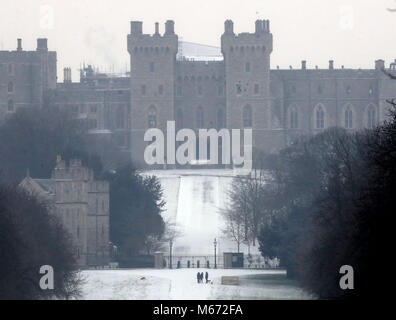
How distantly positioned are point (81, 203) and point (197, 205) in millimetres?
15840

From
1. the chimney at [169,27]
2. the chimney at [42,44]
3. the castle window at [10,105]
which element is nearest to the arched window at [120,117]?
the chimney at [169,27]

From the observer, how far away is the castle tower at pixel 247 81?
111 m

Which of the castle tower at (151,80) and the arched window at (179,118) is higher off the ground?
the castle tower at (151,80)

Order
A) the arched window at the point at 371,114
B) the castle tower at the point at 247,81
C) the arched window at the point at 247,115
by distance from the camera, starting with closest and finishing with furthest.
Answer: the castle tower at the point at 247,81, the arched window at the point at 247,115, the arched window at the point at 371,114

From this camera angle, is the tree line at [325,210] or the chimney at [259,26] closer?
the tree line at [325,210]

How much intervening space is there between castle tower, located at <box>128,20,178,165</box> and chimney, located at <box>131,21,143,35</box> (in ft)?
1.65

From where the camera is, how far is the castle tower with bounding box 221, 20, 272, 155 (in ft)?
364

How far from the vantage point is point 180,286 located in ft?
200

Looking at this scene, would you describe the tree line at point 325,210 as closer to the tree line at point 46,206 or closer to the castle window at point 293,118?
the tree line at point 46,206

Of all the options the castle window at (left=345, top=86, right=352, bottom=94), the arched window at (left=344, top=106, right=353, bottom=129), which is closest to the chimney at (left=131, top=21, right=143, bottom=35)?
the castle window at (left=345, top=86, right=352, bottom=94)

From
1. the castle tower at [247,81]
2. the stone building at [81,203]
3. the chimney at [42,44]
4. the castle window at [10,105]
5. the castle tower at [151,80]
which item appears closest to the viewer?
the stone building at [81,203]
